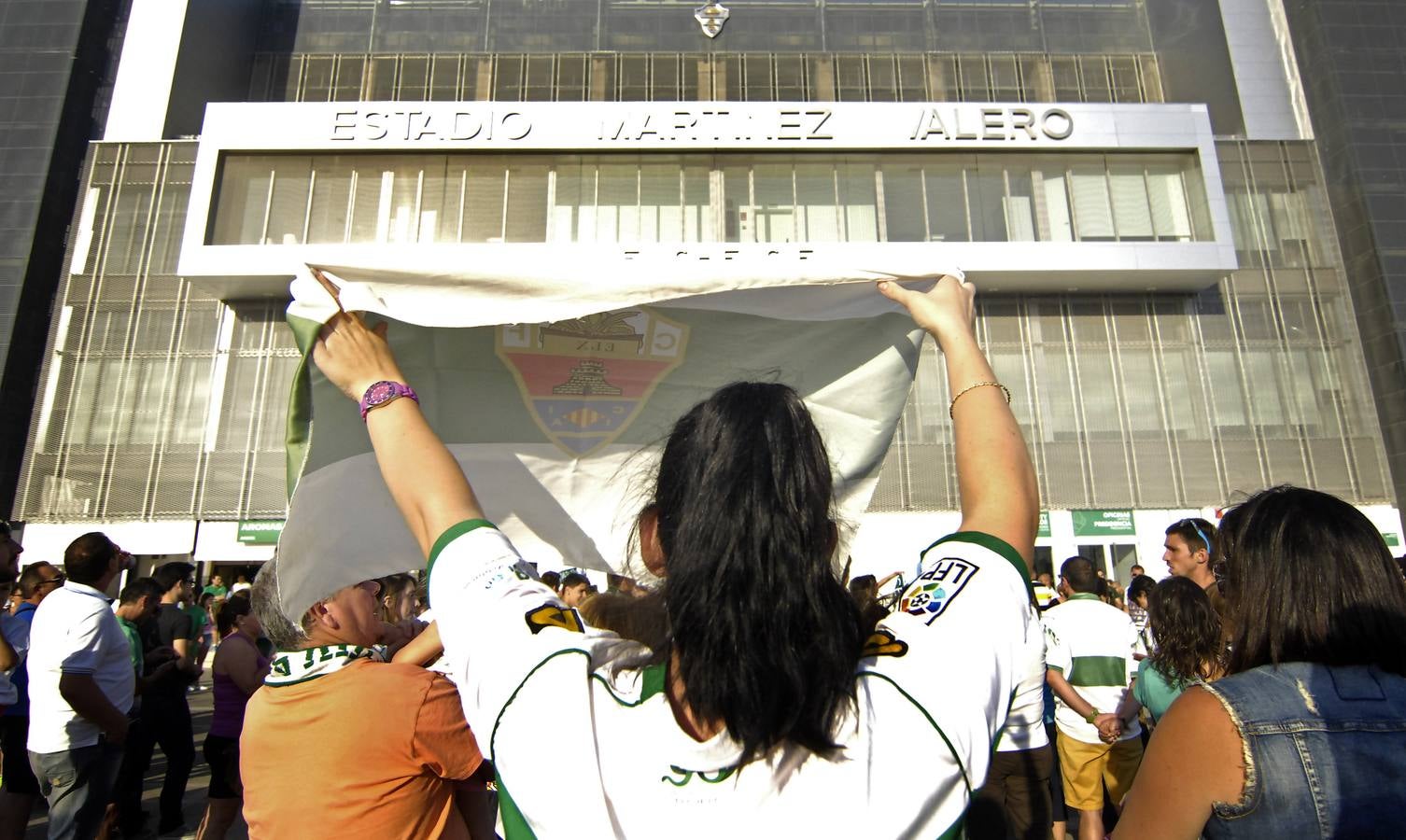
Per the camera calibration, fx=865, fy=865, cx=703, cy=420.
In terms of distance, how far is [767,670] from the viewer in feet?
3.31

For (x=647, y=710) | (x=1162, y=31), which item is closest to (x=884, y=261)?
(x=647, y=710)

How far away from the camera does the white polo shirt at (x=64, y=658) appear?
4422 millimetres

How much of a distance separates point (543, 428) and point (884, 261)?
0.92m

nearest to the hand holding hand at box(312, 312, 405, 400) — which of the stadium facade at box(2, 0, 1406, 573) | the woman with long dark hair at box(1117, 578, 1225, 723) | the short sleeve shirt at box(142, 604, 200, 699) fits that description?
the woman with long dark hair at box(1117, 578, 1225, 723)

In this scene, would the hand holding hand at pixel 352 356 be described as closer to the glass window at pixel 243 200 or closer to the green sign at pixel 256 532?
the green sign at pixel 256 532

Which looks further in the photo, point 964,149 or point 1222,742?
point 964,149

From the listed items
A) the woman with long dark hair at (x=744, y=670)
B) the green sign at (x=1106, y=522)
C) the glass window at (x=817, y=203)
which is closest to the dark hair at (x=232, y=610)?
the woman with long dark hair at (x=744, y=670)

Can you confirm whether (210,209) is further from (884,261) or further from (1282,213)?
(1282,213)

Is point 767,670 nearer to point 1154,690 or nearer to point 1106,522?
point 1154,690

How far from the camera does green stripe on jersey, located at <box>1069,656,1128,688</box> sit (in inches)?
224

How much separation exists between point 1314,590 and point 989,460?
92 centimetres

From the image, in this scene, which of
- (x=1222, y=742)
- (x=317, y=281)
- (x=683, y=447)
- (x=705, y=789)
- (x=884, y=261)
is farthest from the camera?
(x=884, y=261)

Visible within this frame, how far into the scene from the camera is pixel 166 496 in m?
25.0

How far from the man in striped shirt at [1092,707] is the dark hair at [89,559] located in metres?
5.57
